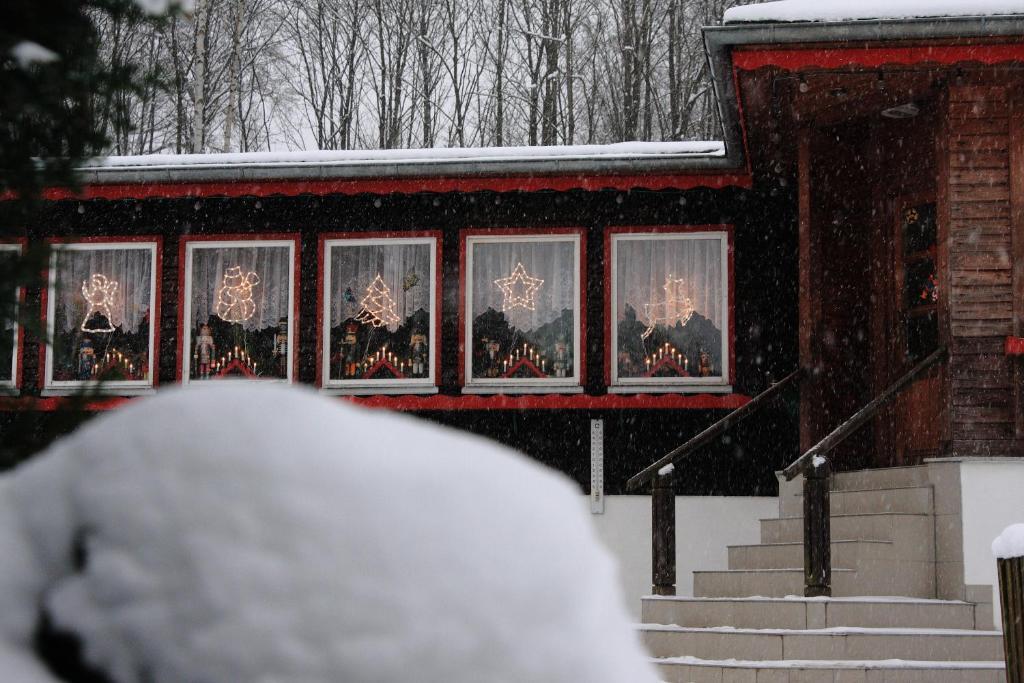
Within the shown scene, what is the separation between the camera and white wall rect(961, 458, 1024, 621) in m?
7.83

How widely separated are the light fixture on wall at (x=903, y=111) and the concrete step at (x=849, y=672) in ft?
14.0

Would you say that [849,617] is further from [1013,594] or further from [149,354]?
[149,354]

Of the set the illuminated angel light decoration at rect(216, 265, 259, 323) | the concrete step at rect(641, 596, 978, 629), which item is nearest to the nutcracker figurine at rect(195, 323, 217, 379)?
the illuminated angel light decoration at rect(216, 265, 259, 323)

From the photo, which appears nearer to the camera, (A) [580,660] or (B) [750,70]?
(A) [580,660]

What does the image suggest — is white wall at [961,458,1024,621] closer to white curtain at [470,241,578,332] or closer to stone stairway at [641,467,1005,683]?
stone stairway at [641,467,1005,683]

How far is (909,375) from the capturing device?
27.5 ft

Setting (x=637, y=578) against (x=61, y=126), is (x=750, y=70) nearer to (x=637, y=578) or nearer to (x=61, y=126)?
(x=637, y=578)

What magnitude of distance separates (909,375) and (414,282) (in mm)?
4958

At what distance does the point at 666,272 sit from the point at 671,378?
0.98 metres

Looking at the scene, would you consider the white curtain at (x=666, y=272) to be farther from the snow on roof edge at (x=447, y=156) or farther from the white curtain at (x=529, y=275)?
the snow on roof edge at (x=447, y=156)

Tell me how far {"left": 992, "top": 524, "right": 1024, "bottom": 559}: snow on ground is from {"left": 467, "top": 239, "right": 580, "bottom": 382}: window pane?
6.65 m

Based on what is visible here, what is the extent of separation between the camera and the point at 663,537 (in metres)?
8.54

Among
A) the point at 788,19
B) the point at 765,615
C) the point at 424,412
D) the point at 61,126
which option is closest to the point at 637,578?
the point at 424,412

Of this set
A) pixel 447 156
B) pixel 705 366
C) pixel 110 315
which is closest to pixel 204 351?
pixel 110 315
